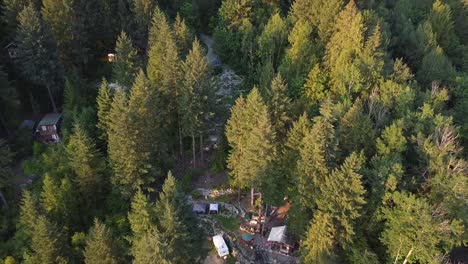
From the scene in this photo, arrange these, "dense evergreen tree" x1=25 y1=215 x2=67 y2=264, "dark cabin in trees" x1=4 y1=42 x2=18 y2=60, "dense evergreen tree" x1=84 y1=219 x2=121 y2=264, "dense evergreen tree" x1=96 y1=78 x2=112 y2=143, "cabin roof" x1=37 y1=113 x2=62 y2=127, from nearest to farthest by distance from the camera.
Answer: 1. "dense evergreen tree" x1=84 y1=219 x2=121 y2=264
2. "dense evergreen tree" x1=25 y1=215 x2=67 y2=264
3. "dense evergreen tree" x1=96 y1=78 x2=112 y2=143
4. "cabin roof" x1=37 y1=113 x2=62 y2=127
5. "dark cabin in trees" x1=4 y1=42 x2=18 y2=60

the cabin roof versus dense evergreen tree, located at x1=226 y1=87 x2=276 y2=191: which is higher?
the cabin roof

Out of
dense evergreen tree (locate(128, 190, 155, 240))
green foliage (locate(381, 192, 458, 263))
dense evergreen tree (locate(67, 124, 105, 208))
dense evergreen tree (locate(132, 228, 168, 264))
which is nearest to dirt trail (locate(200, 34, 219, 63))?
dense evergreen tree (locate(67, 124, 105, 208))

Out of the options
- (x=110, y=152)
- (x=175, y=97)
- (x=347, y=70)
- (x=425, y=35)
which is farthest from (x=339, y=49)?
(x=110, y=152)

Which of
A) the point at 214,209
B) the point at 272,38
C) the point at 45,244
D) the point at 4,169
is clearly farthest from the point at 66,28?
the point at 45,244

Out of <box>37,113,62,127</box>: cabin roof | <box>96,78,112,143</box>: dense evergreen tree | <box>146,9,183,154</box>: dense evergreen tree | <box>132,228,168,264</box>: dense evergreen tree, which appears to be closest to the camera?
<box>132,228,168,264</box>: dense evergreen tree

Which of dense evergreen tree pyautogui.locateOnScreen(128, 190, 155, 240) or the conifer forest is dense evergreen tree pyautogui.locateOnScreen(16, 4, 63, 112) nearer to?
the conifer forest

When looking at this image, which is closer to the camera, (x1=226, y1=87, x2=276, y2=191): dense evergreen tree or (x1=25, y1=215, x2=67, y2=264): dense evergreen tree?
(x1=25, y1=215, x2=67, y2=264): dense evergreen tree
